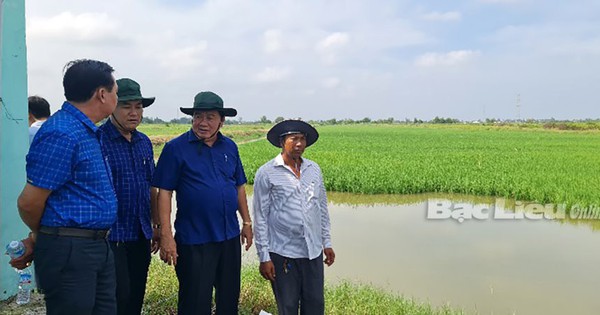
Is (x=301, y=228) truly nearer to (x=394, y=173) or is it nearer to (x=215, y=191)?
(x=215, y=191)

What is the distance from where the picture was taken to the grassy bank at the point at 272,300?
3721mm

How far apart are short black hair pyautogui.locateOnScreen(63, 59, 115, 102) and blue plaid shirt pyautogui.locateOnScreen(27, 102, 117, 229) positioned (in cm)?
6

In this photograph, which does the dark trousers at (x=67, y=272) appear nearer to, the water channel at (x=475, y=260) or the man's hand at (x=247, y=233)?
the man's hand at (x=247, y=233)

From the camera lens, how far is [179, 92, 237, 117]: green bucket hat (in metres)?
2.75

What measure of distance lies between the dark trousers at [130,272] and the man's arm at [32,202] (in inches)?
26.9

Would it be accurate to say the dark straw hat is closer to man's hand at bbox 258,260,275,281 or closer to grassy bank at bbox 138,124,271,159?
man's hand at bbox 258,260,275,281

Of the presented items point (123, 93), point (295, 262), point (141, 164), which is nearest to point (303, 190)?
point (295, 262)

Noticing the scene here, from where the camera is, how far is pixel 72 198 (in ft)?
6.61

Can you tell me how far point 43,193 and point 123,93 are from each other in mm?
934

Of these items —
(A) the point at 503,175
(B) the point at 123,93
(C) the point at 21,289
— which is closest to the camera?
(B) the point at 123,93

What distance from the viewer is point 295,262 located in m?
2.80

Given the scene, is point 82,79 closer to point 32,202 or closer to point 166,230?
point 32,202

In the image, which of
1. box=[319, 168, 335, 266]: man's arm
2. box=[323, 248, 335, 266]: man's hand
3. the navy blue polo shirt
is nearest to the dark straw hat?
box=[319, 168, 335, 266]: man's arm

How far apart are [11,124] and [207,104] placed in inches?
69.6
